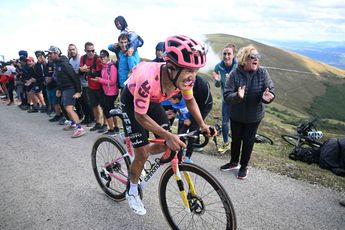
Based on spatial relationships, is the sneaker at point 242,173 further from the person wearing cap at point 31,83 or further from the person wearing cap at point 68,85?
the person wearing cap at point 31,83

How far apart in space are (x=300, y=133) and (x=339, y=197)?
10.9ft

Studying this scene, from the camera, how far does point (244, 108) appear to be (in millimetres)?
5391

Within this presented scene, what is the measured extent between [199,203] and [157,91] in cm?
144

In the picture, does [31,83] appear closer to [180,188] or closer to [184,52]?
[180,188]

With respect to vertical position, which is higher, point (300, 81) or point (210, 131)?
point (210, 131)

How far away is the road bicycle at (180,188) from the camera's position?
321 cm

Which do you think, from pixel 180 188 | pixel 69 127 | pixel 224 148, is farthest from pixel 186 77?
pixel 69 127

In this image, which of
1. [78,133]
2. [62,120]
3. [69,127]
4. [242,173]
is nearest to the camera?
[242,173]

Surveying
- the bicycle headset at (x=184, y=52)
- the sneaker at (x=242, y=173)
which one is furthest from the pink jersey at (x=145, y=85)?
the sneaker at (x=242, y=173)

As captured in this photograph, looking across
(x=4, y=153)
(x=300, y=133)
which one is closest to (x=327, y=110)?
(x=300, y=133)

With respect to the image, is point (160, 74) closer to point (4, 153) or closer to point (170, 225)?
point (170, 225)

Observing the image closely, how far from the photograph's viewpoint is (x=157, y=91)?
3346mm

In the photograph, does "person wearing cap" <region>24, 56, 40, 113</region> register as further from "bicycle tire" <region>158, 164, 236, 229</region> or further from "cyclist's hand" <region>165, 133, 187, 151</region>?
"cyclist's hand" <region>165, 133, 187, 151</region>

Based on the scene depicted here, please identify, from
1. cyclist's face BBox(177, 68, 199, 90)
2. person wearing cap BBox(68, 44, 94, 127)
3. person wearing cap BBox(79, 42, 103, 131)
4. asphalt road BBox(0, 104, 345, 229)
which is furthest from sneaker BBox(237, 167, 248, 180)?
person wearing cap BBox(68, 44, 94, 127)
